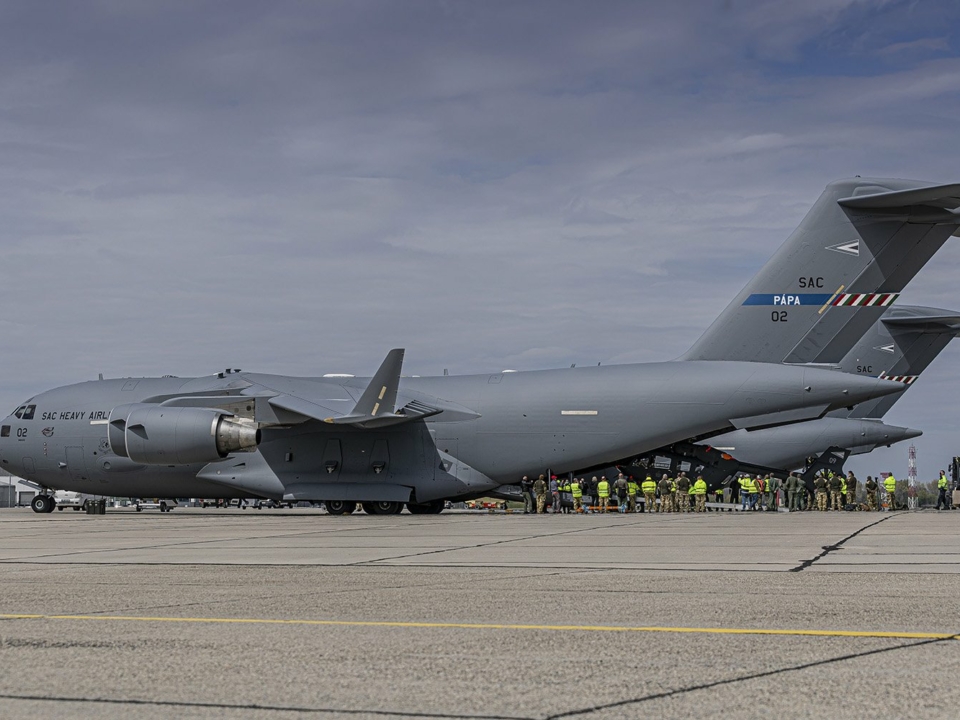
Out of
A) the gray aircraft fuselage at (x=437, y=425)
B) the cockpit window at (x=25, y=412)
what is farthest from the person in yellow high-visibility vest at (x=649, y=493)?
the cockpit window at (x=25, y=412)

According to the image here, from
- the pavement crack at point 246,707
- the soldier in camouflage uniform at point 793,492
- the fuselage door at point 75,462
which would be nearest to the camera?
the pavement crack at point 246,707

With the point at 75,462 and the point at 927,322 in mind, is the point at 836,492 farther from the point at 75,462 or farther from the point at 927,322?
the point at 75,462

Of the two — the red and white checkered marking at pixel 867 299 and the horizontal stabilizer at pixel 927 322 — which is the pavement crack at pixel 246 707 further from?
the horizontal stabilizer at pixel 927 322

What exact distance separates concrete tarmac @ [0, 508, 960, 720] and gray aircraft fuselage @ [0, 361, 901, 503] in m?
12.8

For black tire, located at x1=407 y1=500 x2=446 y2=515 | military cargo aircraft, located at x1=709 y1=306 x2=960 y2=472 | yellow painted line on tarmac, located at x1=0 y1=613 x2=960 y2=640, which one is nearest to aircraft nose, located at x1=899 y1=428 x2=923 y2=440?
military cargo aircraft, located at x1=709 y1=306 x2=960 y2=472

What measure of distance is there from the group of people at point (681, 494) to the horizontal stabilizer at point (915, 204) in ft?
27.7

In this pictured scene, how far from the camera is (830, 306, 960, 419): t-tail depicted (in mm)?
38312

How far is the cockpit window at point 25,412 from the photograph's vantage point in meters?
31.5

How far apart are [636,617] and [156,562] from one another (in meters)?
7.01

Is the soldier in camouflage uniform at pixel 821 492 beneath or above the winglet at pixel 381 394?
beneath

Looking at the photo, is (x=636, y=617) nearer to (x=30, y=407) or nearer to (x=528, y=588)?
(x=528, y=588)

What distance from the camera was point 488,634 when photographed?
6.16 meters

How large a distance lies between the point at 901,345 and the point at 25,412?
28796 mm

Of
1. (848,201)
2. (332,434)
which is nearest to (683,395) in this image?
(848,201)
